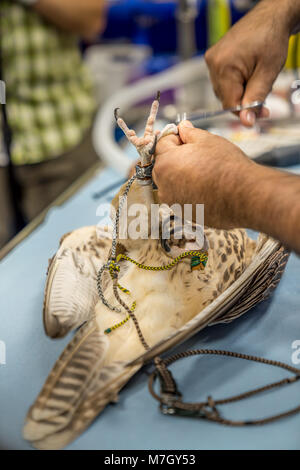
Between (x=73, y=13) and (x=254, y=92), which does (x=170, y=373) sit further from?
(x=73, y=13)

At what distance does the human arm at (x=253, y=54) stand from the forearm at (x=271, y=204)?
393 mm

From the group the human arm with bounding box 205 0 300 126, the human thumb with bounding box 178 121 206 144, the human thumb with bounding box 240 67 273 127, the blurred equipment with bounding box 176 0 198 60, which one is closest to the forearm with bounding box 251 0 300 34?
the human arm with bounding box 205 0 300 126

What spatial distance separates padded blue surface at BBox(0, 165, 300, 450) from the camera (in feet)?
2.16

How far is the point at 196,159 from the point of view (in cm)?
72

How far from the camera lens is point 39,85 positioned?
6.44ft

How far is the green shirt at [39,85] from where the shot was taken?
187 centimetres

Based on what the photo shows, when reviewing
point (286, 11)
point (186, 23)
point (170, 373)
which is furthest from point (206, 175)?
point (186, 23)

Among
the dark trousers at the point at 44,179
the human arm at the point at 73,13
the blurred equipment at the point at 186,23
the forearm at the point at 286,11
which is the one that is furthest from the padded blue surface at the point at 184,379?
the blurred equipment at the point at 186,23

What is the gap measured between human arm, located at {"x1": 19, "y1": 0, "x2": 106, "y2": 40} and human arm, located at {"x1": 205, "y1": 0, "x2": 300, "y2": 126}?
983 millimetres

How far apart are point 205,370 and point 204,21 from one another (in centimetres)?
284

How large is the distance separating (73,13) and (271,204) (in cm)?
155

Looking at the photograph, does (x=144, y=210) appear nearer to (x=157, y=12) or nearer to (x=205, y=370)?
(x=205, y=370)

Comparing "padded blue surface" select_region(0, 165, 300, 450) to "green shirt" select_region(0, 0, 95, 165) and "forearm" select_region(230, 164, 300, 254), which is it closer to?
"forearm" select_region(230, 164, 300, 254)

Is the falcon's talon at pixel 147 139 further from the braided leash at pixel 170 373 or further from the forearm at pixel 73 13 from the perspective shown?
the forearm at pixel 73 13
